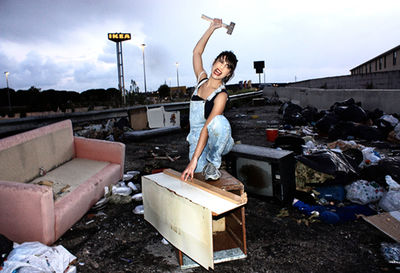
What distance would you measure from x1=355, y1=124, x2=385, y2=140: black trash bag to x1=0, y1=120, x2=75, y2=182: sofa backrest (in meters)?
6.12

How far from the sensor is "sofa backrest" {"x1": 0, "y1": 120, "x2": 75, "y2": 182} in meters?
3.09

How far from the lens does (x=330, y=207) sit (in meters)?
3.55

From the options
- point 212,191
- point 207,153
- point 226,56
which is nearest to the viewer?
point 212,191

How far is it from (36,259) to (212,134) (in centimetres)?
180

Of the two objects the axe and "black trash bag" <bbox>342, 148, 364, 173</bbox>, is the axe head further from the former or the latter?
"black trash bag" <bbox>342, 148, 364, 173</bbox>

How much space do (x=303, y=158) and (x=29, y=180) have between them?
133 inches

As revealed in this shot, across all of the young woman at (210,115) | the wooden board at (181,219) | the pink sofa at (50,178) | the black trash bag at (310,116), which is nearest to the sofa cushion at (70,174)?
the pink sofa at (50,178)

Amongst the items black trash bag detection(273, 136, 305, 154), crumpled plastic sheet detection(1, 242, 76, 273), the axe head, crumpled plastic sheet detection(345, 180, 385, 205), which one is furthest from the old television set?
crumpled plastic sheet detection(1, 242, 76, 273)

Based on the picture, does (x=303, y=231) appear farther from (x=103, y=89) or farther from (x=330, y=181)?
(x=103, y=89)

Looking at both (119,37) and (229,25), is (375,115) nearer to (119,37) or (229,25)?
(229,25)

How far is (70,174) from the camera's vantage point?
3.79 m

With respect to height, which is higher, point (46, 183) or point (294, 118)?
point (294, 118)

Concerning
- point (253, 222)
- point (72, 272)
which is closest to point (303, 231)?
point (253, 222)

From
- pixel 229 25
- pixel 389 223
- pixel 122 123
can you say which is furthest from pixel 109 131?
pixel 389 223
